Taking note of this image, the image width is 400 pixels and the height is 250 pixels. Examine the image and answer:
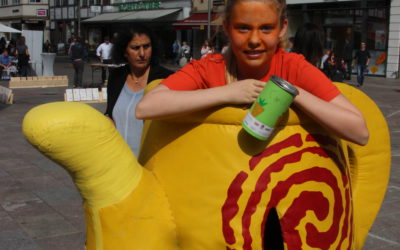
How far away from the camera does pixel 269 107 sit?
171cm

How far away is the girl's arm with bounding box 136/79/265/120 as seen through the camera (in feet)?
5.95

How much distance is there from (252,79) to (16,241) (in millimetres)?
3179

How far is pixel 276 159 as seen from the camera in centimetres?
189

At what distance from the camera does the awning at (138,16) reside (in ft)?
102

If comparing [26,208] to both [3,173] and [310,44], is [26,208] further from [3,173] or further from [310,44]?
[310,44]

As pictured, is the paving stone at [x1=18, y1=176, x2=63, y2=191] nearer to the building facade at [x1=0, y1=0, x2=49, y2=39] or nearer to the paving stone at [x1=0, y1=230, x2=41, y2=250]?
the paving stone at [x1=0, y1=230, x2=41, y2=250]

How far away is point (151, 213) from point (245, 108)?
513 mm

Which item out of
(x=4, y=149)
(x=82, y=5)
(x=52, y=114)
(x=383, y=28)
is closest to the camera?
(x=52, y=114)

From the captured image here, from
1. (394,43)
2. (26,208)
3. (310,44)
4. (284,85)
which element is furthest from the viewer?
(394,43)

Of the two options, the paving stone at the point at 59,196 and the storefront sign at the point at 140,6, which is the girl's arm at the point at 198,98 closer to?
the paving stone at the point at 59,196

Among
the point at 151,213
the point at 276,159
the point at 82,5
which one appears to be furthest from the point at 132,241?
the point at 82,5

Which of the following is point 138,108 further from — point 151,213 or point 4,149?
point 4,149

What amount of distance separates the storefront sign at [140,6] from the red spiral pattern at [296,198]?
3242cm

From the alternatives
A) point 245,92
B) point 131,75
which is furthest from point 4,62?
point 245,92
